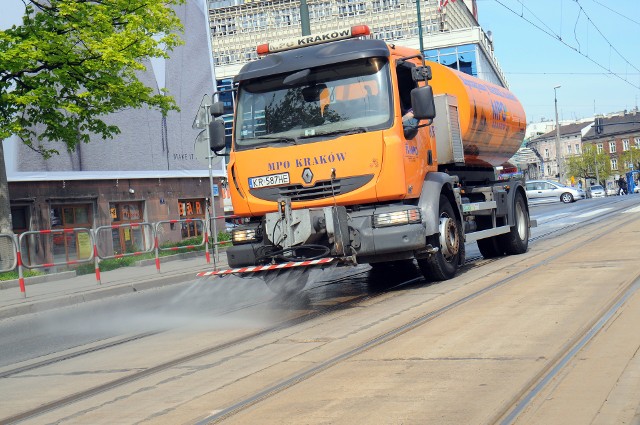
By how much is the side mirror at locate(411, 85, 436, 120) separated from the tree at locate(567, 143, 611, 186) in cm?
11584

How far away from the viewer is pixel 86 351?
8.95 meters

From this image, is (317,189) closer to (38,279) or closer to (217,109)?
(217,109)

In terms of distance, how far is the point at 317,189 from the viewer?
1055 cm

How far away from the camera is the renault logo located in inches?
415

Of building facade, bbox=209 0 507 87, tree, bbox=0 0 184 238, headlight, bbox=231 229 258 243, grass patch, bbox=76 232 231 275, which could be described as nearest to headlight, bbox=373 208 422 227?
headlight, bbox=231 229 258 243

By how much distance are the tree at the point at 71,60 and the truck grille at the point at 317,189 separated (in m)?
10.5

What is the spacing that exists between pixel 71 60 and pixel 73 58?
0.08 m

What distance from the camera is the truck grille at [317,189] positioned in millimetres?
10445

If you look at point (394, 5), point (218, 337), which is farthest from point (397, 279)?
point (394, 5)

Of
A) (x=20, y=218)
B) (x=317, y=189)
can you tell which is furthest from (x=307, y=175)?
(x=20, y=218)

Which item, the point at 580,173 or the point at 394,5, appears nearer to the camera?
the point at 394,5

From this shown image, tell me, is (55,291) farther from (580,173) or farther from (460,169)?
(580,173)

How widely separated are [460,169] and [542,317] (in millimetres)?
5840

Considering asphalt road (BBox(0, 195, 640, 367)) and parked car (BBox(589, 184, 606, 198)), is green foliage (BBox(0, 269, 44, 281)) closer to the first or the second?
asphalt road (BBox(0, 195, 640, 367))
